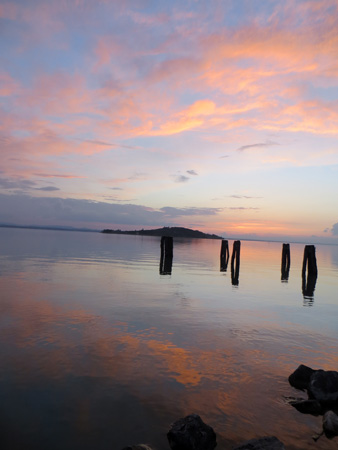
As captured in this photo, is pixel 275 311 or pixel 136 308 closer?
pixel 136 308

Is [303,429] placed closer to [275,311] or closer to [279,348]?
[279,348]

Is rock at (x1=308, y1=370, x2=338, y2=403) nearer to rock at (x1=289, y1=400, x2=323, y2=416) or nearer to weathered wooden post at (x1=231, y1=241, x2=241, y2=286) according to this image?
rock at (x1=289, y1=400, x2=323, y2=416)

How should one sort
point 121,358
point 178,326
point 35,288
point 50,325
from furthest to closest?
1. point 35,288
2. point 178,326
3. point 50,325
4. point 121,358

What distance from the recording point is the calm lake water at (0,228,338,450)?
5145mm

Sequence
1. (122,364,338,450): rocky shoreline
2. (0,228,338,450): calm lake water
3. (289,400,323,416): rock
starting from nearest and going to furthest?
(122,364,338,450): rocky shoreline
(0,228,338,450): calm lake water
(289,400,323,416): rock

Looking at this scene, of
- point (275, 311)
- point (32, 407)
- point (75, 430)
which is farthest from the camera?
point (275, 311)

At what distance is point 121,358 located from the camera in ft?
25.8

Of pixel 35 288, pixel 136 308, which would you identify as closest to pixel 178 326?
pixel 136 308

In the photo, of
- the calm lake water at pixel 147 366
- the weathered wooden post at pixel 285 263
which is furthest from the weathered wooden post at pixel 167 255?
the calm lake water at pixel 147 366

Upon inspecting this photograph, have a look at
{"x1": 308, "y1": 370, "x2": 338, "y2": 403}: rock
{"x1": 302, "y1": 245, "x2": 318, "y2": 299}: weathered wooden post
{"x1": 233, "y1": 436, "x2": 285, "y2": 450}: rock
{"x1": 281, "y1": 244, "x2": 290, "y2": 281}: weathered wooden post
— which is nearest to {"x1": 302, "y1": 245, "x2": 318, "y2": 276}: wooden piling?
{"x1": 302, "y1": 245, "x2": 318, "y2": 299}: weathered wooden post

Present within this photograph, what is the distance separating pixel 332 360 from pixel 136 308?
24.2ft

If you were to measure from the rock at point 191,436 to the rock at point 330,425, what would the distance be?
6.13ft

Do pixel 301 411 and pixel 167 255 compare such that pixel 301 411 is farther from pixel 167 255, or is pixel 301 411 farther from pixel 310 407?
pixel 167 255

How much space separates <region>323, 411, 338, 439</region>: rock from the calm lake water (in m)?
0.10
